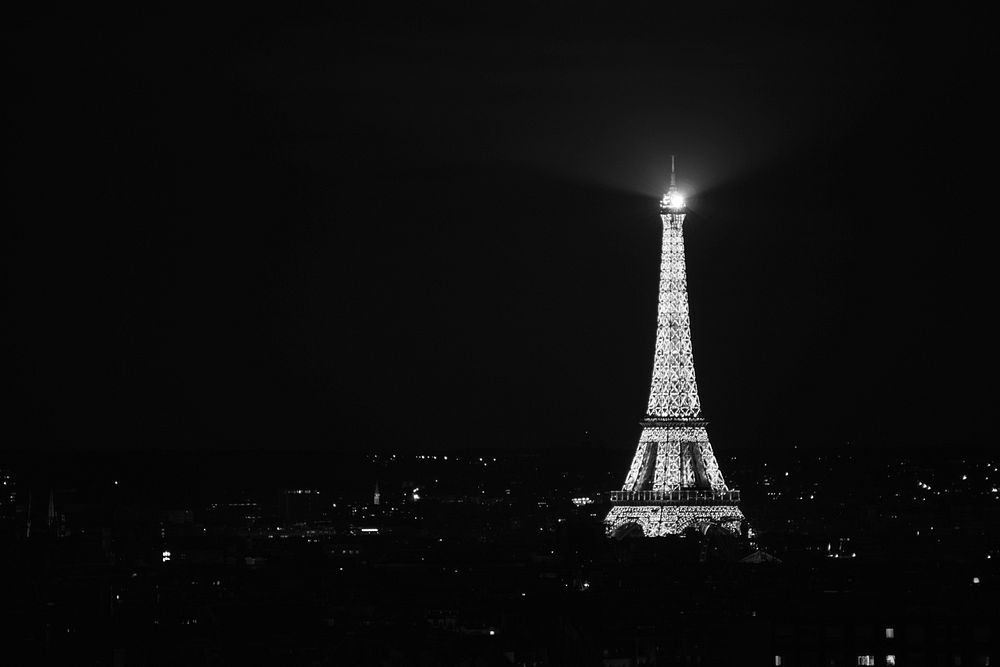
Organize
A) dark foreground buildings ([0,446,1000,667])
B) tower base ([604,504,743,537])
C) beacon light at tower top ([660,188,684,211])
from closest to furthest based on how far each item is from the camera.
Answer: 1. dark foreground buildings ([0,446,1000,667])
2. beacon light at tower top ([660,188,684,211])
3. tower base ([604,504,743,537])

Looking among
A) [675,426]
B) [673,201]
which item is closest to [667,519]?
[675,426]

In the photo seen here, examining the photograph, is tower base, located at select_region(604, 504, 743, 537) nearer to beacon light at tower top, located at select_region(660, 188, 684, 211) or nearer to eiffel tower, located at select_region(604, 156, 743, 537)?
eiffel tower, located at select_region(604, 156, 743, 537)

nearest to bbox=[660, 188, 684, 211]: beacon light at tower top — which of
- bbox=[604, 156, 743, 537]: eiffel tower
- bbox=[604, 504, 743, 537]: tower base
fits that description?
bbox=[604, 156, 743, 537]: eiffel tower

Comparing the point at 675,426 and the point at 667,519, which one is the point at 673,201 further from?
the point at 667,519

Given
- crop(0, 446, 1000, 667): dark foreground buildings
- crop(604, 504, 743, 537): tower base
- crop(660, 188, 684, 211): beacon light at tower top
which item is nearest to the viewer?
crop(0, 446, 1000, 667): dark foreground buildings

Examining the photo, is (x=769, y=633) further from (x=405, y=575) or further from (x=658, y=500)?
(x=658, y=500)

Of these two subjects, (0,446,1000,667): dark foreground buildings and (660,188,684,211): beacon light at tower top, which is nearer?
(0,446,1000,667): dark foreground buildings

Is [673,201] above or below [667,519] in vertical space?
above
